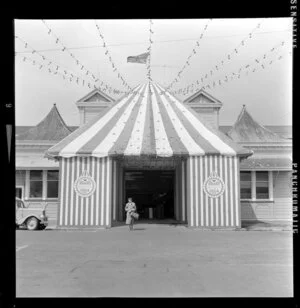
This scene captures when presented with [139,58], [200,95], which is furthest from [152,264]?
[200,95]

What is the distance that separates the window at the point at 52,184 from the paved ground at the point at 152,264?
3600mm

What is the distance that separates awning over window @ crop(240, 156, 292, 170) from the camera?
1652 cm

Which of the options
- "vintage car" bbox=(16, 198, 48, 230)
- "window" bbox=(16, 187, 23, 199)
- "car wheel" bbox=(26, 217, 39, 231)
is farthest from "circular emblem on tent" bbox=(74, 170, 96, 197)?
"window" bbox=(16, 187, 23, 199)

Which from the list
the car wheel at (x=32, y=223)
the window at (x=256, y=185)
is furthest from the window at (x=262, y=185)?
the car wheel at (x=32, y=223)

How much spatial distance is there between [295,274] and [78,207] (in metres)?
8.41

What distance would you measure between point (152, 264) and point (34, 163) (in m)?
9.56

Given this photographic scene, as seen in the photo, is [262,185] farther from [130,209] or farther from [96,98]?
[96,98]

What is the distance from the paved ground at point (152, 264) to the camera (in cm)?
650

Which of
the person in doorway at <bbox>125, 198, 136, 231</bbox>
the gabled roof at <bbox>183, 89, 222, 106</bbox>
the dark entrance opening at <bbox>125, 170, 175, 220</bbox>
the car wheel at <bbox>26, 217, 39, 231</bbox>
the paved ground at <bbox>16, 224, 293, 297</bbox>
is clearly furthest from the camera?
the dark entrance opening at <bbox>125, 170, 175, 220</bbox>

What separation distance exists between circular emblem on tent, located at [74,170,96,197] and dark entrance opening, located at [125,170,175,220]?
4.68 meters

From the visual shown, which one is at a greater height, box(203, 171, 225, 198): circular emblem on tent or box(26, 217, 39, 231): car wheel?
box(203, 171, 225, 198): circular emblem on tent

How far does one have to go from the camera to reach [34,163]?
1664 centimetres

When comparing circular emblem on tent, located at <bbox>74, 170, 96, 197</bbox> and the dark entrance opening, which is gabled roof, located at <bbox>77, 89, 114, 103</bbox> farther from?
circular emblem on tent, located at <bbox>74, 170, 96, 197</bbox>

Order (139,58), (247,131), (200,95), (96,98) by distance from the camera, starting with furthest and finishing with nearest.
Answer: (200,95) < (247,131) < (96,98) < (139,58)
